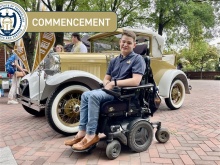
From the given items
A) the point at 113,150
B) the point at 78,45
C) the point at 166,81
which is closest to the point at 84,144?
the point at 113,150

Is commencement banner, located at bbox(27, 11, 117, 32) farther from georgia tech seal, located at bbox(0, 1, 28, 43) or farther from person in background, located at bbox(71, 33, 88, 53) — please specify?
person in background, located at bbox(71, 33, 88, 53)

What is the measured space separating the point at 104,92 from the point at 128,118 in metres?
0.50

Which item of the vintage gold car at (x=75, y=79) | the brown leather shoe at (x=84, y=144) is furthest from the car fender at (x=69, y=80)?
the brown leather shoe at (x=84, y=144)

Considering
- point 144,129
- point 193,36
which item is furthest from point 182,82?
point 193,36

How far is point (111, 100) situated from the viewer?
104 inches

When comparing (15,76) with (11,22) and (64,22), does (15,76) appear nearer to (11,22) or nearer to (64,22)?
(64,22)

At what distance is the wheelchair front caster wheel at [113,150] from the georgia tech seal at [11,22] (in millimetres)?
1662

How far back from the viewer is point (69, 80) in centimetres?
345

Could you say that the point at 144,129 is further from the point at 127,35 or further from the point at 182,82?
the point at 182,82

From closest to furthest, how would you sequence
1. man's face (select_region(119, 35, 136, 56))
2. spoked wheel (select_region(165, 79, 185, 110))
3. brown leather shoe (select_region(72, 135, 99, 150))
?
1. brown leather shoe (select_region(72, 135, 99, 150))
2. man's face (select_region(119, 35, 136, 56))
3. spoked wheel (select_region(165, 79, 185, 110))

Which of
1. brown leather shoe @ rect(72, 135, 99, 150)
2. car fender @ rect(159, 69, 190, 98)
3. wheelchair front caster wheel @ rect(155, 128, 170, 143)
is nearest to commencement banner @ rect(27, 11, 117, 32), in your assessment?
brown leather shoe @ rect(72, 135, 99, 150)

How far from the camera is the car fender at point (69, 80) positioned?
3.35 meters

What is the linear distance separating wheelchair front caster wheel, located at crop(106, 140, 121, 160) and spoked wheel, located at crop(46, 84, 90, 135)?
1008 millimetres

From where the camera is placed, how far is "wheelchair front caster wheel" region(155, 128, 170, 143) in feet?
9.99
